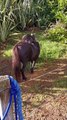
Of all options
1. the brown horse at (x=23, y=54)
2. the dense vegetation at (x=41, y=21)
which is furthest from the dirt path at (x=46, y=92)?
the dense vegetation at (x=41, y=21)

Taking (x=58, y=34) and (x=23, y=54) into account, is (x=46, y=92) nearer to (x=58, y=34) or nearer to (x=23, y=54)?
(x=23, y=54)

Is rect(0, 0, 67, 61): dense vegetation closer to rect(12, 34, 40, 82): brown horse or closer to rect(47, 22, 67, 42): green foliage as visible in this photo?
rect(47, 22, 67, 42): green foliage

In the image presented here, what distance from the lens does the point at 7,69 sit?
7.29m

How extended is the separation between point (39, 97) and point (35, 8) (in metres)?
5.01

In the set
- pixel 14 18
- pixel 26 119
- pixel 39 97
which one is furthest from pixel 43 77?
pixel 14 18

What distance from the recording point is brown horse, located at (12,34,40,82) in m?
6.28

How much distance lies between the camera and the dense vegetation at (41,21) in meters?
8.56

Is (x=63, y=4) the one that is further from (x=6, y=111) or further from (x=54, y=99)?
(x=6, y=111)

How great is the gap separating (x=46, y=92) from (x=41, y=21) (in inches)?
180

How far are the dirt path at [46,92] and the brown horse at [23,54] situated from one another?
0.25m

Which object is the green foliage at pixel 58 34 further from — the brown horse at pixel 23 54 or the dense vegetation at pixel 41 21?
the brown horse at pixel 23 54

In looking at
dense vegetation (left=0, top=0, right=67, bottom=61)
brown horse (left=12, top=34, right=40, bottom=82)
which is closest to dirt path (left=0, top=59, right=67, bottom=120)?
brown horse (left=12, top=34, right=40, bottom=82)

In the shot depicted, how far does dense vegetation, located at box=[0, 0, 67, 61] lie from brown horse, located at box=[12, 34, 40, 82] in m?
0.91

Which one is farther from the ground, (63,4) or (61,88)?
(63,4)
